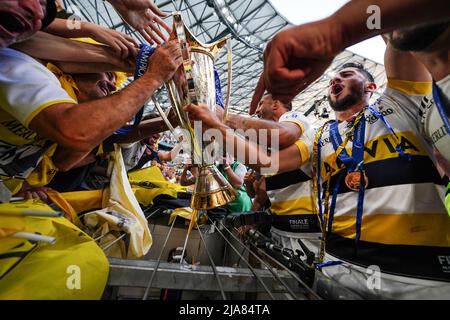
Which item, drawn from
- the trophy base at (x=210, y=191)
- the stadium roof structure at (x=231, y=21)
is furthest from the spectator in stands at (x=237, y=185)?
the stadium roof structure at (x=231, y=21)

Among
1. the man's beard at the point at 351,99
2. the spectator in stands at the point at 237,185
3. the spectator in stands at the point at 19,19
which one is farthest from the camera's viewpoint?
the spectator in stands at the point at 237,185

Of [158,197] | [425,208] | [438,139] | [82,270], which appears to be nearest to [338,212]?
[425,208]

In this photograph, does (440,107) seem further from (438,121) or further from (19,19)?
(19,19)

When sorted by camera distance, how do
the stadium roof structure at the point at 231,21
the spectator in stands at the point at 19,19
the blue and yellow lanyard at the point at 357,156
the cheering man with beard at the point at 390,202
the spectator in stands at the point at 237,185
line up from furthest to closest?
the stadium roof structure at the point at 231,21
the spectator in stands at the point at 237,185
the blue and yellow lanyard at the point at 357,156
the cheering man with beard at the point at 390,202
the spectator in stands at the point at 19,19

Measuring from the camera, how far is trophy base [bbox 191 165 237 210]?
832mm

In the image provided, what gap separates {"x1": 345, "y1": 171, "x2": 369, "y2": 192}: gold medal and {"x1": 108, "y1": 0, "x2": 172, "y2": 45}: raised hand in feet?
2.96

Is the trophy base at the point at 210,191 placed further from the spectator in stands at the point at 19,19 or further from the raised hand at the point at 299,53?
the spectator in stands at the point at 19,19

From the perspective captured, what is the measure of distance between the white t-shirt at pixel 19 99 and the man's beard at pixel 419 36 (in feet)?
2.68

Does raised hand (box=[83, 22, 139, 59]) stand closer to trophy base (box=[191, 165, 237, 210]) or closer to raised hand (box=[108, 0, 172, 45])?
raised hand (box=[108, 0, 172, 45])

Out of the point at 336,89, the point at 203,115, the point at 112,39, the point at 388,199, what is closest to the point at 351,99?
the point at 336,89

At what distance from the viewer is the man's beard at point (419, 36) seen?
1.55 ft

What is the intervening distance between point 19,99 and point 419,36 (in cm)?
94

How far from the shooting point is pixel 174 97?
878 millimetres

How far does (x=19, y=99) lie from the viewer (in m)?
0.54
